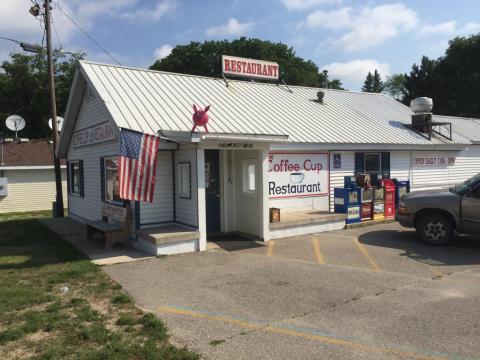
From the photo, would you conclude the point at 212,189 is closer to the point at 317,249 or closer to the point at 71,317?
the point at 317,249

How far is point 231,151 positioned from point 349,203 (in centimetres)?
397

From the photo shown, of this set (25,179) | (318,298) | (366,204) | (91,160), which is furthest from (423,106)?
(25,179)

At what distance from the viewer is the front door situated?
1130 cm

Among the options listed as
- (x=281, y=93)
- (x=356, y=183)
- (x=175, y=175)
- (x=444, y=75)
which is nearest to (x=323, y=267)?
(x=175, y=175)

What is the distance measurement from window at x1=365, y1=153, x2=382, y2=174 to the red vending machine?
1.10 m

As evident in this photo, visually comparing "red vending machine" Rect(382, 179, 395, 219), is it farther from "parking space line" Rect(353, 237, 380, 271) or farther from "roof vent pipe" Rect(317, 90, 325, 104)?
"roof vent pipe" Rect(317, 90, 325, 104)

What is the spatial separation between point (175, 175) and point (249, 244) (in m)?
2.55

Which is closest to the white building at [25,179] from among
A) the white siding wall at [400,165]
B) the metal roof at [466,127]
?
the white siding wall at [400,165]

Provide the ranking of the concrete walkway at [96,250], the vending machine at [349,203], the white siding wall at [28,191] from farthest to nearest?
the white siding wall at [28,191] → the vending machine at [349,203] → the concrete walkway at [96,250]

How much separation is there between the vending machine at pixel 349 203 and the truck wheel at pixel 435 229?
2710 mm

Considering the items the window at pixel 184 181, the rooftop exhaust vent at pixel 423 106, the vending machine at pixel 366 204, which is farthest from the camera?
the rooftop exhaust vent at pixel 423 106

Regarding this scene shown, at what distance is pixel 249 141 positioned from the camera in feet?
32.9

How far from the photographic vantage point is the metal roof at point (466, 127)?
→ 1970cm

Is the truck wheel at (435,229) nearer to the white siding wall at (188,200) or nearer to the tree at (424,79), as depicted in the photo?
the white siding wall at (188,200)
